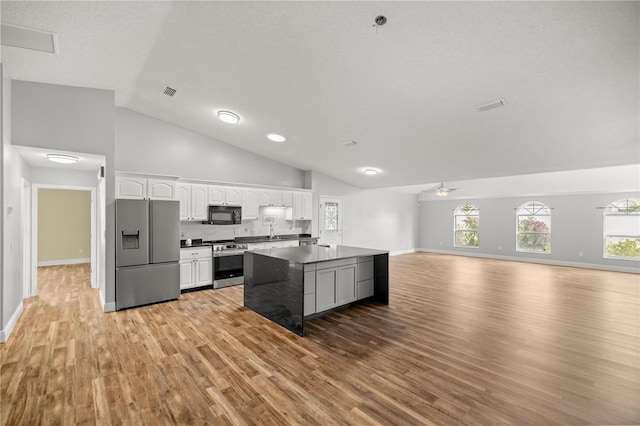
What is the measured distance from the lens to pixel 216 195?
236 inches

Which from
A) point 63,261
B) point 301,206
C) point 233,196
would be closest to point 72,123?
point 233,196

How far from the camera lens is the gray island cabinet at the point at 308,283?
354 cm

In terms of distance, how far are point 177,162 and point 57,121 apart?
6.76ft

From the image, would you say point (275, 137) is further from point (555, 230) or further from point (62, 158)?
point (555, 230)

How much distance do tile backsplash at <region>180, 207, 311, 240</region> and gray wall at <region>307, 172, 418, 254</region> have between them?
60cm

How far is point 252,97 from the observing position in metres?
4.23

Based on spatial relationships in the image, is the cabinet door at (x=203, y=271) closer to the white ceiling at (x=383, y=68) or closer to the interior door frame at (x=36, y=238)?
the interior door frame at (x=36, y=238)

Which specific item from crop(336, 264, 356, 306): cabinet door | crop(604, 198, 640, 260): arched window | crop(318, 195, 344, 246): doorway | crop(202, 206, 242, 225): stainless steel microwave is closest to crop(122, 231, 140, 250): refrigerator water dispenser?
crop(202, 206, 242, 225): stainless steel microwave

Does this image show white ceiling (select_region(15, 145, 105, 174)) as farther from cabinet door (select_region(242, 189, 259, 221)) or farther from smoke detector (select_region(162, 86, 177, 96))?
cabinet door (select_region(242, 189, 259, 221))

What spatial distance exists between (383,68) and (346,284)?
2.90 metres

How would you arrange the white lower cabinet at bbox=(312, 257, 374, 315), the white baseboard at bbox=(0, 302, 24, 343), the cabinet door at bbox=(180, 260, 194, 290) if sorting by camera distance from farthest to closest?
the cabinet door at bbox=(180, 260, 194, 290) < the white lower cabinet at bbox=(312, 257, 374, 315) < the white baseboard at bbox=(0, 302, 24, 343)

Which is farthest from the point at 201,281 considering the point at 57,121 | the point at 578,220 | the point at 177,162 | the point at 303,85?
the point at 578,220

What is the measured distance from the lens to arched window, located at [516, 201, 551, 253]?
914 centimetres

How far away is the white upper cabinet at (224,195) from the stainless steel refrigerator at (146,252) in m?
1.10
